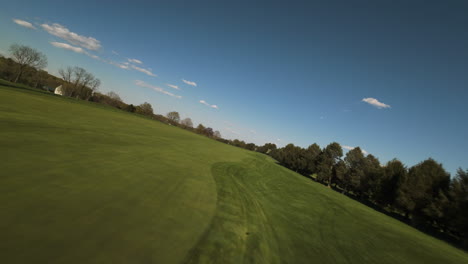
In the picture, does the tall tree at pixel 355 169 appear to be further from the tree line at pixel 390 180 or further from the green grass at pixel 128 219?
the green grass at pixel 128 219

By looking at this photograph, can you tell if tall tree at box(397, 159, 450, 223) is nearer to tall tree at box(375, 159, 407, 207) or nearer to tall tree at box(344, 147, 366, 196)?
tall tree at box(375, 159, 407, 207)

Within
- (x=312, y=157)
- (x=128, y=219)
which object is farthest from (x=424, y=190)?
(x=312, y=157)

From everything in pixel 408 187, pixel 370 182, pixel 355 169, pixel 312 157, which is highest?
pixel 312 157

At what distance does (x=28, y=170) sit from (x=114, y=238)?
14.8ft

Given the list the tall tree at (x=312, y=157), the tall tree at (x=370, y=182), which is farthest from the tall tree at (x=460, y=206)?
the tall tree at (x=312, y=157)

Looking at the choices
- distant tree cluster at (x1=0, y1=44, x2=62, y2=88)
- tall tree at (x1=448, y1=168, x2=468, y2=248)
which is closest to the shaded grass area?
tall tree at (x1=448, y1=168, x2=468, y2=248)

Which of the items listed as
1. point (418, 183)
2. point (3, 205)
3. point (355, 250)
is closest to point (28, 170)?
point (3, 205)

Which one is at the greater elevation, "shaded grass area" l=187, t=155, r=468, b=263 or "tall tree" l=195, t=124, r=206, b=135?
"tall tree" l=195, t=124, r=206, b=135

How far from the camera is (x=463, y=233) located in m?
19.5

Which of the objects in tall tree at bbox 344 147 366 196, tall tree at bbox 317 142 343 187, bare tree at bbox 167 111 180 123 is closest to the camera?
tall tree at bbox 344 147 366 196

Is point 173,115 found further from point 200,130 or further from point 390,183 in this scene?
point 390,183

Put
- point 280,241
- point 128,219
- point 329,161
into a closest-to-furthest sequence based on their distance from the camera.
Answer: point 128,219, point 280,241, point 329,161

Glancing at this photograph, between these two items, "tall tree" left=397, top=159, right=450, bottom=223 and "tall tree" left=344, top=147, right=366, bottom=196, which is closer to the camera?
"tall tree" left=397, top=159, right=450, bottom=223

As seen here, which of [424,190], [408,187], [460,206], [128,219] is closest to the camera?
[128,219]
